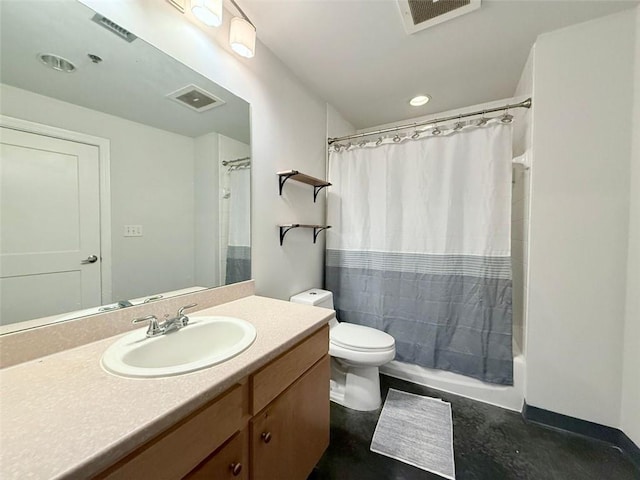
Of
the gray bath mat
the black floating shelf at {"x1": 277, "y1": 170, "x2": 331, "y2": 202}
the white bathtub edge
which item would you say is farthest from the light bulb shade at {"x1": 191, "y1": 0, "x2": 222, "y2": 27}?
the white bathtub edge

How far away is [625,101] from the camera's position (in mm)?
1294

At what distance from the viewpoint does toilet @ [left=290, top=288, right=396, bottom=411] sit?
60.0 inches

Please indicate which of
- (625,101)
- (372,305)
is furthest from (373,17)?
(372,305)

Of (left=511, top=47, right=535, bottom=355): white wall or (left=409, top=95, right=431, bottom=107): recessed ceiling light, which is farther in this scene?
(left=409, top=95, right=431, bottom=107): recessed ceiling light

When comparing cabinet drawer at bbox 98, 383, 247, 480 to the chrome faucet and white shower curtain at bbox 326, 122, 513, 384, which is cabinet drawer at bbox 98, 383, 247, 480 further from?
white shower curtain at bbox 326, 122, 513, 384

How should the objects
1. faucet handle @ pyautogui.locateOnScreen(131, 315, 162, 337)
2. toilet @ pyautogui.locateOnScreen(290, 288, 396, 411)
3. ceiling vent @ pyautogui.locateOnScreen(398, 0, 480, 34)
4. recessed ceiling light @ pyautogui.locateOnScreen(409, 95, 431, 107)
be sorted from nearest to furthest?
1. faucet handle @ pyautogui.locateOnScreen(131, 315, 162, 337)
2. ceiling vent @ pyautogui.locateOnScreen(398, 0, 480, 34)
3. toilet @ pyautogui.locateOnScreen(290, 288, 396, 411)
4. recessed ceiling light @ pyautogui.locateOnScreen(409, 95, 431, 107)

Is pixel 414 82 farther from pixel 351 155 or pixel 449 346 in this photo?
pixel 449 346

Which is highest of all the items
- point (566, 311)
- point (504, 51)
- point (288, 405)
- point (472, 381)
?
point (504, 51)

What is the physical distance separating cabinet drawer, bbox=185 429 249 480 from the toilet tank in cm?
102

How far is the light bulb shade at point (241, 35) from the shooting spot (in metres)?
1.18

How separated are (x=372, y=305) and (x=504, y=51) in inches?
75.9

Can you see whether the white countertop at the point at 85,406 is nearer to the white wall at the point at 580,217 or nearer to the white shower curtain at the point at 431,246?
the white shower curtain at the point at 431,246

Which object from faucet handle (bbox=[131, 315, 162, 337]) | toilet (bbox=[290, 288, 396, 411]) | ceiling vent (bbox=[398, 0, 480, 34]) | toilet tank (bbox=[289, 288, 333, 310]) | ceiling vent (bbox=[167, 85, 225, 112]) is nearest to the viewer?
faucet handle (bbox=[131, 315, 162, 337])

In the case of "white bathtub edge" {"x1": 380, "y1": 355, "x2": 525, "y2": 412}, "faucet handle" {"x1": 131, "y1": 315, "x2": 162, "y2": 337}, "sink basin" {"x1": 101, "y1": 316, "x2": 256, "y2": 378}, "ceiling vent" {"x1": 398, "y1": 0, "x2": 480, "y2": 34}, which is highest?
"ceiling vent" {"x1": 398, "y1": 0, "x2": 480, "y2": 34}
